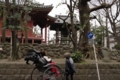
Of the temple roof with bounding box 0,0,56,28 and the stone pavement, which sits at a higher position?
the temple roof with bounding box 0,0,56,28

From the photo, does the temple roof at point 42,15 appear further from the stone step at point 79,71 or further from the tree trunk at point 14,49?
the stone step at point 79,71

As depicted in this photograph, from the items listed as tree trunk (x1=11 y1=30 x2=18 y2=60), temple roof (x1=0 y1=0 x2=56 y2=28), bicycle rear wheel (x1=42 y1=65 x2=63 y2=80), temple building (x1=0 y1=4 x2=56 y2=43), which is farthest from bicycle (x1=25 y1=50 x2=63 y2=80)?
temple building (x1=0 y1=4 x2=56 y2=43)

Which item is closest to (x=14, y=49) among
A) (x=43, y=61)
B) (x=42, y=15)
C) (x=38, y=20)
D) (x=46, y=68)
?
(x=43, y=61)

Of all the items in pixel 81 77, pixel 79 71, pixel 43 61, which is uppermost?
pixel 43 61

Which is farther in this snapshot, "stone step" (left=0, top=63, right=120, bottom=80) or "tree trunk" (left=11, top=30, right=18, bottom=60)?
"tree trunk" (left=11, top=30, right=18, bottom=60)

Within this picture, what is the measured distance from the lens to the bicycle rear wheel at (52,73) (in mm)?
8384

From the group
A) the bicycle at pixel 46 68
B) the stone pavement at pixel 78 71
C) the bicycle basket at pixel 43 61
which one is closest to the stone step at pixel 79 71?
the stone pavement at pixel 78 71

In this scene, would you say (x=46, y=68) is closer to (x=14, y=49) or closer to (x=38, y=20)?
(x=14, y=49)


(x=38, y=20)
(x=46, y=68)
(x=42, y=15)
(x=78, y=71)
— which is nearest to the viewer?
(x=46, y=68)

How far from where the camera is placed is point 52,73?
28.0ft

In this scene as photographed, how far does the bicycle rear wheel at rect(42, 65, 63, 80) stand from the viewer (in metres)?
8.38

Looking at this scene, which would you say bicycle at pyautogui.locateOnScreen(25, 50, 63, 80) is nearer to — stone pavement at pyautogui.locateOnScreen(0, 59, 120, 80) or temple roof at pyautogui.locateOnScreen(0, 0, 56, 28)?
stone pavement at pyautogui.locateOnScreen(0, 59, 120, 80)

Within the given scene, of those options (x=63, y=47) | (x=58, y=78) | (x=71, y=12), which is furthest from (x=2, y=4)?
(x=58, y=78)

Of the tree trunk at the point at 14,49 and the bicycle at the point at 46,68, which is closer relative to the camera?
the bicycle at the point at 46,68
